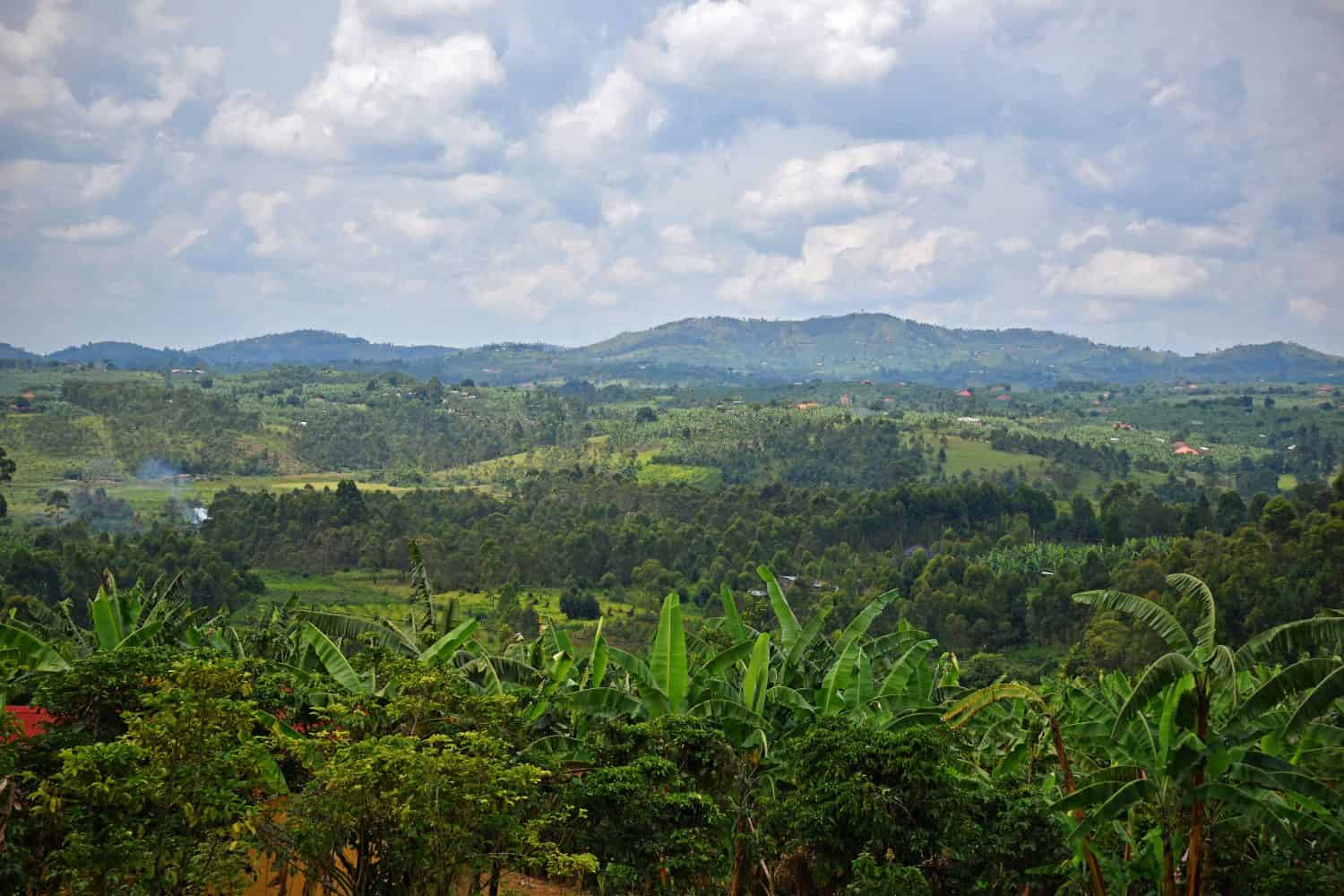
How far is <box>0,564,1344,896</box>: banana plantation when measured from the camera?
9391 millimetres

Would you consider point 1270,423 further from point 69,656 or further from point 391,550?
point 69,656

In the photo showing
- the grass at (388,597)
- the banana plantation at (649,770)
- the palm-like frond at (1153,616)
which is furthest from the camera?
the grass at (388,597)

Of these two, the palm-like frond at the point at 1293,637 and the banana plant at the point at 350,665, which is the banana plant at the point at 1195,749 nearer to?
the palm-like frond at the point at 1293,637

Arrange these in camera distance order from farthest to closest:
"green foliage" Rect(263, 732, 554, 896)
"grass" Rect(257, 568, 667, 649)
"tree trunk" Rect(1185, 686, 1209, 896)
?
"grass" Rect(257, 568, 667, 649) < "tree trunk" Rect(1185, 686, 1209, 896) < "green foliage" Rect(263, 732, 554, 896)

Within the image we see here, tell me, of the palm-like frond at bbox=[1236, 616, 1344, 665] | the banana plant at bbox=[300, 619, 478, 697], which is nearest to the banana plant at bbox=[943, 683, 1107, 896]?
the palm-like frond at bbox=[1236, 616, 1344, 665]

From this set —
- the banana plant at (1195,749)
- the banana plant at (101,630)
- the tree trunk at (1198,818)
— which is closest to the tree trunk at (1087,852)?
the banana plant at (1195,749)

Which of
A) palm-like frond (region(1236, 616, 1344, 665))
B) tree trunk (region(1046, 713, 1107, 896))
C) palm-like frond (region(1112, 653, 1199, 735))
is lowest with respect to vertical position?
tree trunk (region(1046, 713, 1107, 896))

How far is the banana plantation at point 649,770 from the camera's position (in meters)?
9.39

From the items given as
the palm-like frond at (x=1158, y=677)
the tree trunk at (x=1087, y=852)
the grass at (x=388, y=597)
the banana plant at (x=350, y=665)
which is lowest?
the grass at (x=388, y=597)

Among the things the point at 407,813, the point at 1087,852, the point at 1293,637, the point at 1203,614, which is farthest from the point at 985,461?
the point at 407,813

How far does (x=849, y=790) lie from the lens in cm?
1137

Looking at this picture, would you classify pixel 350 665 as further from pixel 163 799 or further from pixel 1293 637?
pixel 1293 637

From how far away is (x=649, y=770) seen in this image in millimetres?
11797

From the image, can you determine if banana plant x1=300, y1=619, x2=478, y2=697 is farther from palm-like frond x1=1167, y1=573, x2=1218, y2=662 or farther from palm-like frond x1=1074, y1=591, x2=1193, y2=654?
palm-like frond x1=1167, y1=573, x2=1218, y2=662
